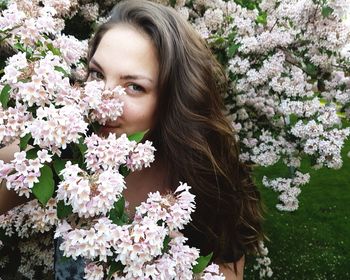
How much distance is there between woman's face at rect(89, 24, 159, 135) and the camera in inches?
81.0

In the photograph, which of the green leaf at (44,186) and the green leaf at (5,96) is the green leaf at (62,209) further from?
the green leaf at (5,96)

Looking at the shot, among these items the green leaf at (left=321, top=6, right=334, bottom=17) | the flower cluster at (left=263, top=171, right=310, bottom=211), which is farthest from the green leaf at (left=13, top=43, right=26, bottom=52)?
the flower cluster at (left=263, top=171, right=310, bottom=211)

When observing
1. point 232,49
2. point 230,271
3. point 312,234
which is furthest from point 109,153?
point 312,234

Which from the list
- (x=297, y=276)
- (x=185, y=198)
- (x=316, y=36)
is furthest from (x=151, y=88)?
(x=297, y=276)

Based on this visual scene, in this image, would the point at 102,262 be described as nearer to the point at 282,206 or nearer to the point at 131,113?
the point at 131,113

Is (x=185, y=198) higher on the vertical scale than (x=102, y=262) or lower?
higher

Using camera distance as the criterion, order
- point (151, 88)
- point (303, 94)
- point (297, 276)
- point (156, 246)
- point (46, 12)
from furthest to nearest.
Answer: point (297, 276), point (303, 94), point (151, 88), point (46, 12), point (156, 246)

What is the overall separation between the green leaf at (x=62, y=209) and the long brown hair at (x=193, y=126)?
33.9 inches

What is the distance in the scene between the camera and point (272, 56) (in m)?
3.57

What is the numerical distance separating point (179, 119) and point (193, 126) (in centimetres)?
9

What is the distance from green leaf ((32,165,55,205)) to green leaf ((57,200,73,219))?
2.7 inches

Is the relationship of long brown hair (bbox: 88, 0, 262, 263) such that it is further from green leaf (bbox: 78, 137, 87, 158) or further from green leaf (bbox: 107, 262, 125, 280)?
green leaf (bbox: 107, 262, 125, 280)

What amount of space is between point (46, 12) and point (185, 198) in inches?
36.4

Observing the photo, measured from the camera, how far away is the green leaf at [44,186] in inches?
58.0
